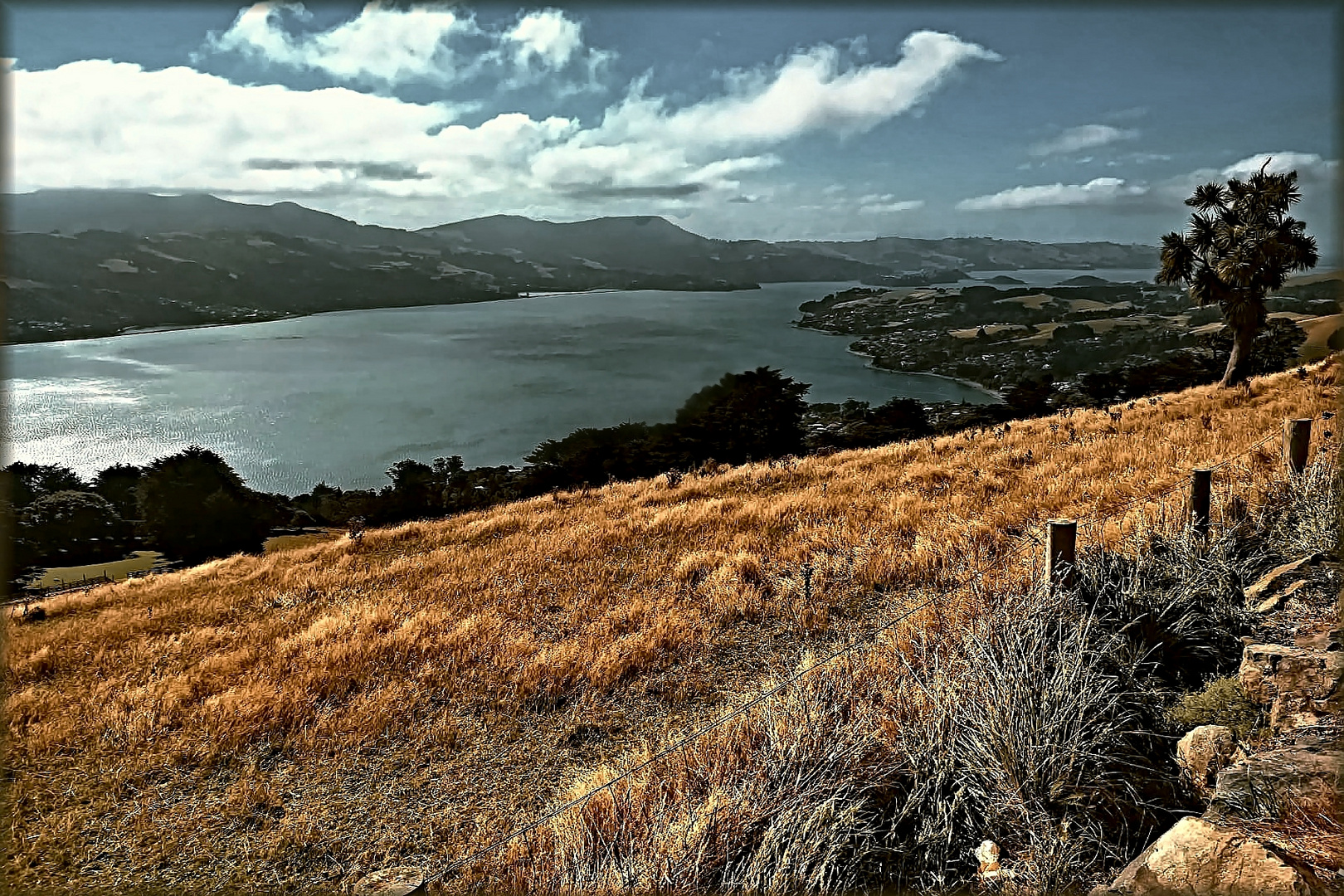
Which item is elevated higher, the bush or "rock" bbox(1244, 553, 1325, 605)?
"rock" bbox(1244, 553, 1325, 605)

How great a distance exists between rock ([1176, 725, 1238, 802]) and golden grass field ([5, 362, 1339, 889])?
151 centimetres

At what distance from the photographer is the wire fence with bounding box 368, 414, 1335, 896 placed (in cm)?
342

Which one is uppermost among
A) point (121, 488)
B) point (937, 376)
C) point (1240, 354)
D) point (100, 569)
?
point (937, 376)

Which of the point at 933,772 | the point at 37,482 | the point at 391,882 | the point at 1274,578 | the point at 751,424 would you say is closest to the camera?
the point at 391,882

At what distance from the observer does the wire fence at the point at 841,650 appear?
342cm

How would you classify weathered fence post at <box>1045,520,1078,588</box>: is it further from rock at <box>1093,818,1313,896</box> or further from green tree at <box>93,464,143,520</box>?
green tree at <box>93,464,143,520</box>

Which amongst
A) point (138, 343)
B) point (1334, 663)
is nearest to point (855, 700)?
point (1334, 663)

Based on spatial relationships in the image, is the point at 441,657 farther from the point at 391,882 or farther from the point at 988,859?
the point at 988,859

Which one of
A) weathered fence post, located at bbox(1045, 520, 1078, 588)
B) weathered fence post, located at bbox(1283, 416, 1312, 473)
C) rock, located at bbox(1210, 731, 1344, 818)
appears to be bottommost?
rock, located at bbox(1210, 731, 1344, 818)

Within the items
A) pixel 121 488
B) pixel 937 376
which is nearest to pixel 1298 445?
pixel 121 488

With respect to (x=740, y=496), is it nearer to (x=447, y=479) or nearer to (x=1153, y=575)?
(x=1153, y=575)

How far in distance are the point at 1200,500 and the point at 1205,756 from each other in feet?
9.60

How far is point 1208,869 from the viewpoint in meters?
2.56

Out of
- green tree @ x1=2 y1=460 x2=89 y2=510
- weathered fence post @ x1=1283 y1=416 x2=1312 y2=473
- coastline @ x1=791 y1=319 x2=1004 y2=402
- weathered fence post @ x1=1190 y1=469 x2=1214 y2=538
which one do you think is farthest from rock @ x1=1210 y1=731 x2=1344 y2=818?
coastline @ x1=791 y1=319 x2=1004 y2=402
